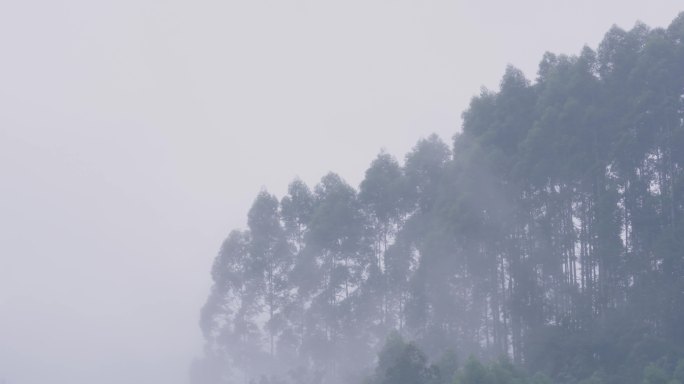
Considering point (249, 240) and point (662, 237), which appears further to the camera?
point (249, 240)

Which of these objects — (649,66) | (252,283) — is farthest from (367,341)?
(649,66)

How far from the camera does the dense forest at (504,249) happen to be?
3319cm

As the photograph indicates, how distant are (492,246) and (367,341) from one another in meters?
9.36

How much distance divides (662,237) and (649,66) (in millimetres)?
6442

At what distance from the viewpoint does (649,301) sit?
3359 centimetres

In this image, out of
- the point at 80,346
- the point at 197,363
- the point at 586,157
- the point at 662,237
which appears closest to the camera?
the point at 662,237

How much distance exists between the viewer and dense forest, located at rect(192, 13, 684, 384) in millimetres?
33188

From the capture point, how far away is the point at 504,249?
4041 centimetres

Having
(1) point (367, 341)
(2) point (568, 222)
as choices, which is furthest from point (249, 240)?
(2) point (568, 222)

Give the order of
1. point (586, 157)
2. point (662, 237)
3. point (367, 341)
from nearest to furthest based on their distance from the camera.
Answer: point (662, 237), point (586, 157), point (367, 341)

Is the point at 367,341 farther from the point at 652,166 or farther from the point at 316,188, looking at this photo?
the point at 652,166

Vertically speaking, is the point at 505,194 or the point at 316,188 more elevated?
the point at 316,188

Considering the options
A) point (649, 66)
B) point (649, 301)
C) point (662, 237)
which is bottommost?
point (649, 301)

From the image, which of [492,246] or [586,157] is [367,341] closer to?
[492,246]
